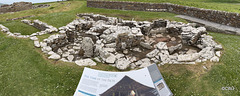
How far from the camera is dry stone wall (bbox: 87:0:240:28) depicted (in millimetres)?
14713

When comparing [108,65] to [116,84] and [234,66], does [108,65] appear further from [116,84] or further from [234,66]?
[234,66]

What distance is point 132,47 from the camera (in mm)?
12766

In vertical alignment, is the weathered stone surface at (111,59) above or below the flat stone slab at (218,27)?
below

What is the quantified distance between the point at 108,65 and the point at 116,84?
3.32 m

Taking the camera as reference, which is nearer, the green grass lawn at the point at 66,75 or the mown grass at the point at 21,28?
the green grass lawn at the point at 66,75

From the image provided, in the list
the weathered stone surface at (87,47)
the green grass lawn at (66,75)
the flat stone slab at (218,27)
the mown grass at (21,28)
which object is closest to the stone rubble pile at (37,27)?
the mown grass at (21,28)

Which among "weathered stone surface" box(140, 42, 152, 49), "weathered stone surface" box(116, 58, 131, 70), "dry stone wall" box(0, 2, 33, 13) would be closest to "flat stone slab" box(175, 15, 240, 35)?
"weathered stone surface" box(140, 42, 152, 49)

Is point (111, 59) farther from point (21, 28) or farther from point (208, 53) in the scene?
point (21, 28)

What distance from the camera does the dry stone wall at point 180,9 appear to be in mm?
14713

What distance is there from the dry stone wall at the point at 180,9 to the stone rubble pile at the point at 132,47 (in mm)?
3919

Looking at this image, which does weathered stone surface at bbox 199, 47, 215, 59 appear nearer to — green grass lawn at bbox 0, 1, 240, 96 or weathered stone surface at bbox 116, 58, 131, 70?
green grass lawn at bbox 0, 1, 240, 96

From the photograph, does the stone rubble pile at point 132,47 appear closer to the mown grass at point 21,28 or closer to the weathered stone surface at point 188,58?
the weathered stone surface at point 188,58

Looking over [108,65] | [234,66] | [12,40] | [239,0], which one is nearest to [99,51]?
[108,65]

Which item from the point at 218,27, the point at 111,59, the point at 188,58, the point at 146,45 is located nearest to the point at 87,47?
the point at 111,59
